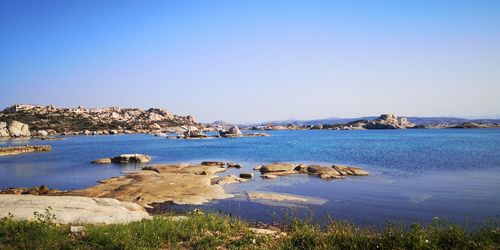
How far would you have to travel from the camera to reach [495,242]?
10.3 meters

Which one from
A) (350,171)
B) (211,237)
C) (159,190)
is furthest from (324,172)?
(211,237)

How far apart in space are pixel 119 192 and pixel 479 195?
27.4 m

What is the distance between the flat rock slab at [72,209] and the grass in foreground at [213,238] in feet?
6.55

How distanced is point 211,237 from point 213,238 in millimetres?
136

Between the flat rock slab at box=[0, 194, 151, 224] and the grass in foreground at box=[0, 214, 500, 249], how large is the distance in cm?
200

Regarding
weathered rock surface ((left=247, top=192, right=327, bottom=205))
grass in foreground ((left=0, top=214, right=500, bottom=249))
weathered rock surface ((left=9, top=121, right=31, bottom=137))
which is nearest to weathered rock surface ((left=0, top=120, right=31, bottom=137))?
weathered rock surface ((left=9, top=121, right=31, bottom=137))

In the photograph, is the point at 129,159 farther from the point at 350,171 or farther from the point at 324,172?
the point at 350,171

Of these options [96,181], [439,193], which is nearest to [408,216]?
[439,193]

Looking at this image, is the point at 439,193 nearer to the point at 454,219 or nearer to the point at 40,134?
the point at 454,219

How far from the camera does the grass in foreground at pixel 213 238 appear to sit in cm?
1056

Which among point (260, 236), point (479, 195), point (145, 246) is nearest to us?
point (145, 246)

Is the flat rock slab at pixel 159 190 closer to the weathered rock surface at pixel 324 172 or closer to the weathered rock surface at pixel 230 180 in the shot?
the weathered rock surface at pixel 230 180

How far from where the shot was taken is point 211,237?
12.3 m

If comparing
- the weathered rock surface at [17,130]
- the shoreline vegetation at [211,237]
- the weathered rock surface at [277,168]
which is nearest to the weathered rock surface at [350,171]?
the weathered rock surface at [277,168]
